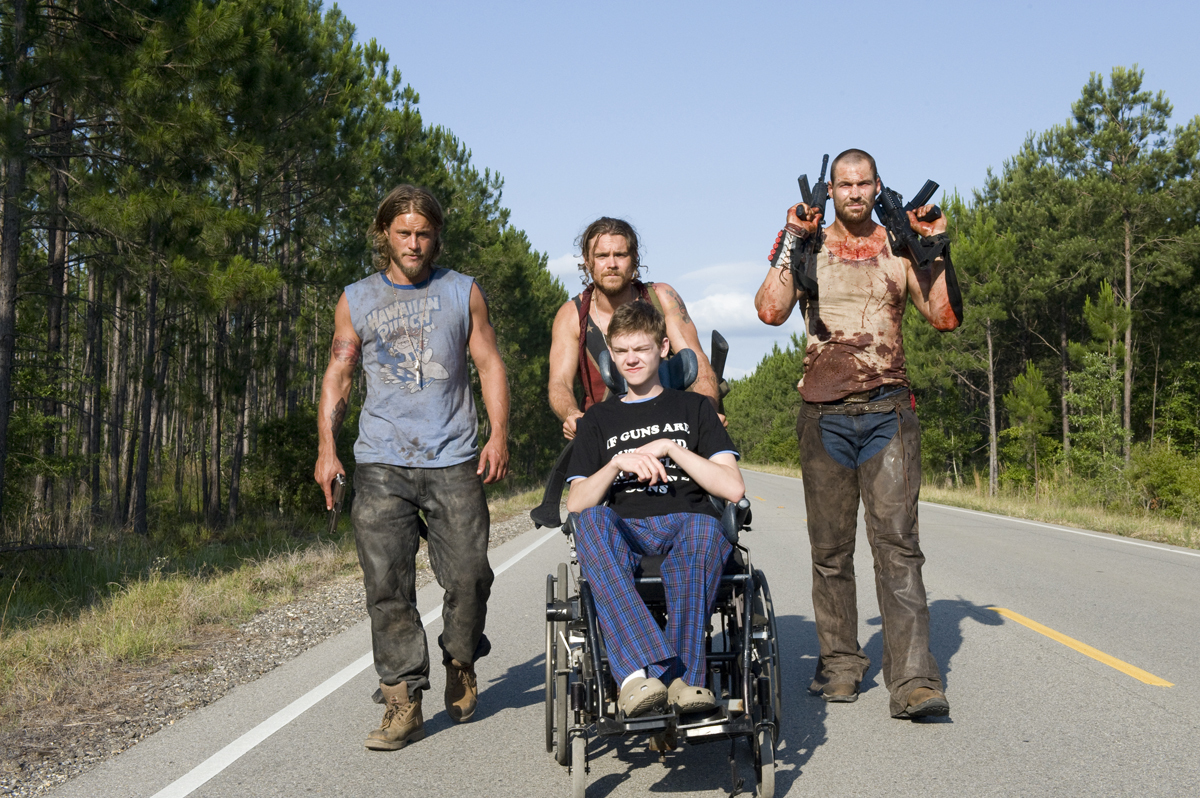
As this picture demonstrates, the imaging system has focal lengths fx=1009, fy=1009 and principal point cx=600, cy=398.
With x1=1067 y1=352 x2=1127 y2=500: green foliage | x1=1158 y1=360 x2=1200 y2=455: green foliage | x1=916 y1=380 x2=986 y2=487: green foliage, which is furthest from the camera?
x1=916 y1=380 x2=986 y2=487: green foliage

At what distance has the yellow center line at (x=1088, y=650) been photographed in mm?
5363

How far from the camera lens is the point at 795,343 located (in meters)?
80.8

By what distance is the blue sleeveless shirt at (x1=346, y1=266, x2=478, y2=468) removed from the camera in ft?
15.3

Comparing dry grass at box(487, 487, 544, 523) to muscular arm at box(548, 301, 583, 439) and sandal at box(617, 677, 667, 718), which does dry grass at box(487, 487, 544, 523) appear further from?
sandal at box(617, 677, 667, 718)

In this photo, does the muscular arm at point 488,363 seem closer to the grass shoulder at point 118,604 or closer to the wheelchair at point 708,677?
the wheelchair at point 708,677

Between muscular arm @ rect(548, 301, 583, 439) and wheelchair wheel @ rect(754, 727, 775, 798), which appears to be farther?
muscular arm @ rect(548, 301, 583, 439)

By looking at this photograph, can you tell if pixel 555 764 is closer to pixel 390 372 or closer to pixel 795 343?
pixel 390 372

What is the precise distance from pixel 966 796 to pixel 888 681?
45.2 inches

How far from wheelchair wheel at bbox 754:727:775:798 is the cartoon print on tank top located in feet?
7.29

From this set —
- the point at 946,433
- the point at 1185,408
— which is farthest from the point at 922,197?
the point at 946,433

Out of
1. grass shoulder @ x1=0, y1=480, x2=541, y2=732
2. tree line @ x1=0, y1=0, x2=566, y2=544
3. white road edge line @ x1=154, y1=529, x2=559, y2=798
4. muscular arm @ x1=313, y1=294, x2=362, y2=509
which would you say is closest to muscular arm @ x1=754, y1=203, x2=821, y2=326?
muscular arm @ x1=313, y1=294, x2=362, y2=509

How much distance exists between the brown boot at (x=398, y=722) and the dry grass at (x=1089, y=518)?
508 inches

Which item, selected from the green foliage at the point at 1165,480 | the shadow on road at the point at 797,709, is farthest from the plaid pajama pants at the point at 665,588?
the green foliage at the point at 1165,480

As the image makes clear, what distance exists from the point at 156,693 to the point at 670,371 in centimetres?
321
